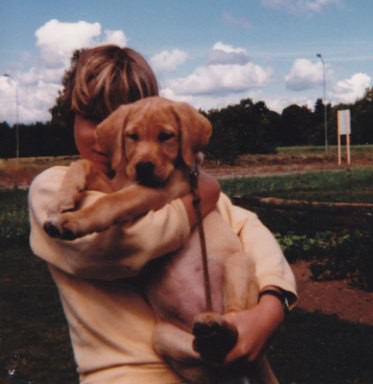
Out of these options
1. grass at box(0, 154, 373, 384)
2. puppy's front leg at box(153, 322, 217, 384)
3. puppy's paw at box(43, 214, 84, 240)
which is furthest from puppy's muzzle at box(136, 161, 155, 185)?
grass at box(0, 154, 373, 384)

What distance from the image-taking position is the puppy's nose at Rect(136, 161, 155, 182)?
2.66 m

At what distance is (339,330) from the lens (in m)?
6.72

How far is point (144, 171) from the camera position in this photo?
2.67m

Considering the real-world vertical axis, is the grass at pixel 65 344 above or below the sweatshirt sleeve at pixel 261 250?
below

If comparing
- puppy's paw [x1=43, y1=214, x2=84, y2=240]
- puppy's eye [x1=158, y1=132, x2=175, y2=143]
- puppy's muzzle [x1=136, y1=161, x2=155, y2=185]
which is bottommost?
puppy's paw [x1=43, y1=214, x2=84, y2=240]

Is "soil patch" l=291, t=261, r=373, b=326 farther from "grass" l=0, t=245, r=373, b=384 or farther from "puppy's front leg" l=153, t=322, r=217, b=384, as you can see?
"puppy's front leg" l=153, t=322, r=217, b=384

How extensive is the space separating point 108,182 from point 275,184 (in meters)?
17.7

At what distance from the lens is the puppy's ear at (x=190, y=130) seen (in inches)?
111

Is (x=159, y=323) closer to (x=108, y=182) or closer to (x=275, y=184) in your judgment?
(x=108, y=182)

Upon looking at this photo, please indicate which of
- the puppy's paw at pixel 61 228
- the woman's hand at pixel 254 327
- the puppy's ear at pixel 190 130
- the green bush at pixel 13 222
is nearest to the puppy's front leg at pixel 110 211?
the puppy's paw at pixel 61 228

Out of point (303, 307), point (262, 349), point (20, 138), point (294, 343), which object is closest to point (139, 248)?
point (262, 349)

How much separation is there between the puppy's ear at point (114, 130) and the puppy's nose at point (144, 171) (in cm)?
13

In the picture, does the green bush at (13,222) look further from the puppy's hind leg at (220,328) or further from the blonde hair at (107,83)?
the puppy's hind leg at (220,328)

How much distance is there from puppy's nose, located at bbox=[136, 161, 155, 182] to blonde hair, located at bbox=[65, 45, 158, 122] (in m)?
0.31
